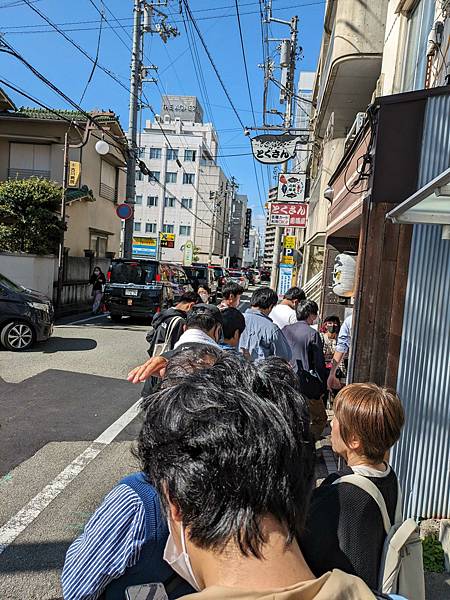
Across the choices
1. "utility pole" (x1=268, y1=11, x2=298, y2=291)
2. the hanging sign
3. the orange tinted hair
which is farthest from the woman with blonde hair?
"utility pole" (x1=268, y1=11, x2=298, y2=291)

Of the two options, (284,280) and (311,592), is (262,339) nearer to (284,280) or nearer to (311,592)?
(311,592)

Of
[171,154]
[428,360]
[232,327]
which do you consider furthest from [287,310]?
[171,154]

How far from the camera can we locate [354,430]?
6.37ft

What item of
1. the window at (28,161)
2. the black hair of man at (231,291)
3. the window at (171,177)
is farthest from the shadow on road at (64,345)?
the window at (171,177)

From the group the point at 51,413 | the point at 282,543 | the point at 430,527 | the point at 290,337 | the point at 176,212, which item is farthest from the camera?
the point at 176,212

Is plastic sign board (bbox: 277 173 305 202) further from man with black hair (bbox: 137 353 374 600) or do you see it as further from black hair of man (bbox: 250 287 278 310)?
man with black hair (bbox: 137 353 374 600)

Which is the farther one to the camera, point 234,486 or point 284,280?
point 284,280

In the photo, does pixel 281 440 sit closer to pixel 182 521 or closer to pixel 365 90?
pixel 182 521

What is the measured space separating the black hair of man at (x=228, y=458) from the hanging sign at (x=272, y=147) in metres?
11.6

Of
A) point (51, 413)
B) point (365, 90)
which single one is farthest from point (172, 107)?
point (51, 413)

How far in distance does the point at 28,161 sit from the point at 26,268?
7.79 metres

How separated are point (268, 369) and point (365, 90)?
11.2 meters

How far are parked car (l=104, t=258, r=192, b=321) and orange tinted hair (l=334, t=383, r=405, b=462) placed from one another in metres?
13.2

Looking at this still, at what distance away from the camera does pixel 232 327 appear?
4773 mm
